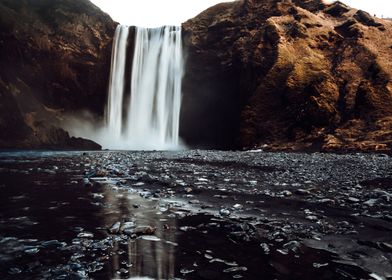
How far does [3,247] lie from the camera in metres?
4.75

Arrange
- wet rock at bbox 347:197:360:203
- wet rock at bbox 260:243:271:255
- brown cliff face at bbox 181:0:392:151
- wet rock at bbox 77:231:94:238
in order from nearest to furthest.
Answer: wet rock at bbox 260:243:271:255 → wet rock at bbox 77:231:94:238 → wet rock at bbox 347:197:360:203 → brown cliff face at bbox 181:0:392:151

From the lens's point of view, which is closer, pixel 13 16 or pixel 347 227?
pixel 347 227

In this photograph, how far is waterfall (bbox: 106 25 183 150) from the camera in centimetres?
4822

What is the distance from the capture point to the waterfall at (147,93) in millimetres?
48219

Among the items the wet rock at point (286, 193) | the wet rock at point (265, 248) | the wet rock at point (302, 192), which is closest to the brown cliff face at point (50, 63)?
the wet rock at point (286, 193)

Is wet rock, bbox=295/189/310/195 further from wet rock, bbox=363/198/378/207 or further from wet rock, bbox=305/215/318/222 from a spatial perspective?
wet rock, bbox=305/215/318/222

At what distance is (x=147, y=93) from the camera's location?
48469mm

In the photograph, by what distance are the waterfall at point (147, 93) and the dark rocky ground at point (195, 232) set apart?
37919 millimetres

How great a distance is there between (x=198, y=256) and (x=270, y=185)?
22.0 ft

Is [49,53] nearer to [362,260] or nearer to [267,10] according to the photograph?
[267,10]

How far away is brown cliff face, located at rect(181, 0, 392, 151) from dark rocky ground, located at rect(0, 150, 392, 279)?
79.1ft

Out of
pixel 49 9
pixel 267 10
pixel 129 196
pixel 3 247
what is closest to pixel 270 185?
pixel 129 196

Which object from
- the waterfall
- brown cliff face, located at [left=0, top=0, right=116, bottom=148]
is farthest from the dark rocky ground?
the waterfall

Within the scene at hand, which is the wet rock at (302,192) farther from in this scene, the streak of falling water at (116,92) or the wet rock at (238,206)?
the streak of falling water at (116,92)
